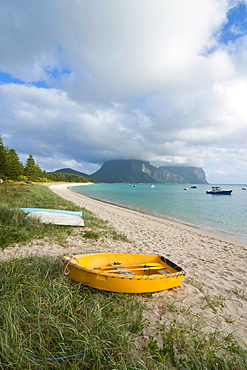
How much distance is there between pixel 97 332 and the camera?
2830 mm

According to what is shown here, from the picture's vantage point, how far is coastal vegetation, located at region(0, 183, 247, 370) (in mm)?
2488

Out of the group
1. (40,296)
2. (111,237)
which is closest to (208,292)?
(40,296)

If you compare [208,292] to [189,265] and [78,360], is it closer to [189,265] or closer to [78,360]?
[189,265]

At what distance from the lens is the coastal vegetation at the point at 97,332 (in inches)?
98.0

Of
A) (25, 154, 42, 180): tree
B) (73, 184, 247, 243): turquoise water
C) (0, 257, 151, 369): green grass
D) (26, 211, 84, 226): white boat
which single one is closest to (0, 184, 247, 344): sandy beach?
(0, 257, 151, 369): green grass

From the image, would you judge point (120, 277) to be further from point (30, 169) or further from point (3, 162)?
point (30, 169)

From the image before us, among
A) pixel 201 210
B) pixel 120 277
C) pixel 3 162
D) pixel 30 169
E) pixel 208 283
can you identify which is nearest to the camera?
pixel 120 277

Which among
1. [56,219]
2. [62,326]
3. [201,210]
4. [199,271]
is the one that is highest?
[56,219]

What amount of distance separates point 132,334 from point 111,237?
6.39 m

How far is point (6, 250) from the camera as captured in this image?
6469 mm

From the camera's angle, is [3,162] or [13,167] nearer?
[3,162]

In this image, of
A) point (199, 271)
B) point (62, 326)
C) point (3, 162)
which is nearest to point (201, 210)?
point (199, 271)

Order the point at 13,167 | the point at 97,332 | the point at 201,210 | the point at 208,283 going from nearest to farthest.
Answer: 1. the point at 97,332
2. the point at 208,283
3. the point at 201,210
4. the point at 13,167

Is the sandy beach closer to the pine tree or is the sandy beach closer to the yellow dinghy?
the yellow dinghy
